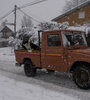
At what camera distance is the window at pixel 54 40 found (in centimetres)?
613

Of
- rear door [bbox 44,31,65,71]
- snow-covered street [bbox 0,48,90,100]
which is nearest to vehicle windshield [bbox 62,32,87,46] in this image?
rear door [bbox 44,31,65,71]

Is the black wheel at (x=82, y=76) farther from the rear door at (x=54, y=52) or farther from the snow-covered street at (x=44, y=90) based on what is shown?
the rear door at (x=54, y=52)

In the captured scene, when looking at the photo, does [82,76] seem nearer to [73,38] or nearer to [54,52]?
[54,52]

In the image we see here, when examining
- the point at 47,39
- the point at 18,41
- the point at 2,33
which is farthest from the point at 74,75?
the point at 2,33

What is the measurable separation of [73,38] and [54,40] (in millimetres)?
764

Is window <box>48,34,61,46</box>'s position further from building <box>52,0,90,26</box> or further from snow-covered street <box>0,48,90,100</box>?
building <box>52,0,90,26</box>

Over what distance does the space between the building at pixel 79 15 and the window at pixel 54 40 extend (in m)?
15.3

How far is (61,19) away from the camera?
74.5 ft

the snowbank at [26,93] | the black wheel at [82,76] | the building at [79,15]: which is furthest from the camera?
the building at [79,15]

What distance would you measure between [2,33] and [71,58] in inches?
2076

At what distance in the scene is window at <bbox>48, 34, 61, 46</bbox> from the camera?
6128 mm

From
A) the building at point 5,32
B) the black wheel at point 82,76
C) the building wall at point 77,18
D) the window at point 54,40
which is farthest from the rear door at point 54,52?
the building at point 5,32

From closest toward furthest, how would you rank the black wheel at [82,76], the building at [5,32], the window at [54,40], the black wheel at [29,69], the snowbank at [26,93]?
the snowbank at [26,93], the black wheel at [82,76], the window at [54,40], the black wheel at [29,69], the building at [5,32]

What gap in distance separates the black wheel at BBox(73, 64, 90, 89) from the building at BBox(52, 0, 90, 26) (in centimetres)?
1613
